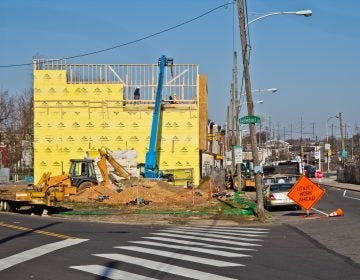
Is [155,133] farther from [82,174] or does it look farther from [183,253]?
[183,253]

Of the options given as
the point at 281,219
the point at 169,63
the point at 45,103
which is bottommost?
the point at 281,219

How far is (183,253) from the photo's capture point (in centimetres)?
1357

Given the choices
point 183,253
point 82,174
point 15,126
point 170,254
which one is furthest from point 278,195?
point 15,126

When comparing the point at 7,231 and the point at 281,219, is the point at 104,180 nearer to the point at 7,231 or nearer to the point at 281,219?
the point at 281,219

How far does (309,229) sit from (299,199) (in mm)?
4553

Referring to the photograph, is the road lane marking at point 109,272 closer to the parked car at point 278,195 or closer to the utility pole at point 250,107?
the utility pole at point 250,107

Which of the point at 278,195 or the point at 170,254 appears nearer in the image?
the point at 170,254

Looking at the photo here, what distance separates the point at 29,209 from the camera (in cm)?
3170

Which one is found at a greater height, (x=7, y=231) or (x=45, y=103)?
(x=45, y=103)

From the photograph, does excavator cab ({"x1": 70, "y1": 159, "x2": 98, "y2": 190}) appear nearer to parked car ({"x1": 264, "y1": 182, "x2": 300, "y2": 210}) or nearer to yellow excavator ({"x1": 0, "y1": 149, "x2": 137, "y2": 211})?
yellow excavator ({"x1": 0, "y1": 149, "x2": 137, "y2": 211})

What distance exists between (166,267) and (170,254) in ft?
6.14

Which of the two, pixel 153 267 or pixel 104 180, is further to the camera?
pixel 104 180

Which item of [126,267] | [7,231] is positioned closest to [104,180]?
[7,231]

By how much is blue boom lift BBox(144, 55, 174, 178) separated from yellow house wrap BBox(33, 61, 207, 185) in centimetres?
177
